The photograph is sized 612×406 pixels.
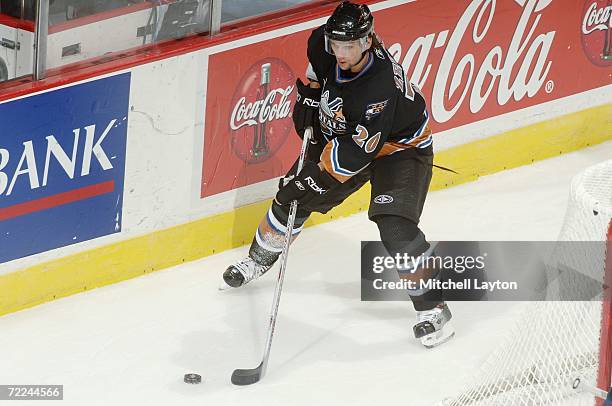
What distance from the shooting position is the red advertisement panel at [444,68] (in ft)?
19.5

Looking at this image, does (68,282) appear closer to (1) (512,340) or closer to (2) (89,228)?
(2) (89,228)

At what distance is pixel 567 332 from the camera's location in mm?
4414

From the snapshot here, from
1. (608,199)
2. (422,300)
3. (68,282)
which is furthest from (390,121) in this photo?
(68,282)

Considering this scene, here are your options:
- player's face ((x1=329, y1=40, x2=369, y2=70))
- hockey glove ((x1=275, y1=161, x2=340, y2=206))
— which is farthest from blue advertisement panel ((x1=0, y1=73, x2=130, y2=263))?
player's face ((x1=329, y1=40, x2=369, y2=70))

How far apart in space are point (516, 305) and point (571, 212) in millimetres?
1311

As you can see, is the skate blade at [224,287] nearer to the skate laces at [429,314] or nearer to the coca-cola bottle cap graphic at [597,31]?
the skate laces at [429,314]

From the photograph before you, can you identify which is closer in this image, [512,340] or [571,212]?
[571,212]

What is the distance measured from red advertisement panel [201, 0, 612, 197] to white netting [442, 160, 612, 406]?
1748 mm

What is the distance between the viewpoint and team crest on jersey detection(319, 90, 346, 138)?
5.21 metres

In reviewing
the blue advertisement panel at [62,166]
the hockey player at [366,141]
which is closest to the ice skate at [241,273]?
the hockey player at [366,141]

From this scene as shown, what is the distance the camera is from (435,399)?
193 inches

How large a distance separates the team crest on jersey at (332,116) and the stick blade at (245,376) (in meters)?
0.91

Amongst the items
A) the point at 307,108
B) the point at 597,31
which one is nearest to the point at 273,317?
the point at 307,108

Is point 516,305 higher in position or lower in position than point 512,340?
lower
